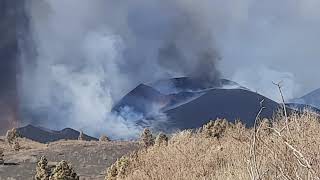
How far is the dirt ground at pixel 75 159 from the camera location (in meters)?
45.1

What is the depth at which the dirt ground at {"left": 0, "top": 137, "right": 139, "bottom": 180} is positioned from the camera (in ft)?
148

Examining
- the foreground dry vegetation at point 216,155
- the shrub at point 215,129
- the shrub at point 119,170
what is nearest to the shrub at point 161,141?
the foreground dry vegetation at point 216,155

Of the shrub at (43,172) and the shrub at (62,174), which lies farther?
the shrub at (43,172)

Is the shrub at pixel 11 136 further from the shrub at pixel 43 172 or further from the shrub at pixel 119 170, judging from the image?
the shrub at pixel 119 170

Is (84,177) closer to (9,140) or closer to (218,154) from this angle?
(218,154)

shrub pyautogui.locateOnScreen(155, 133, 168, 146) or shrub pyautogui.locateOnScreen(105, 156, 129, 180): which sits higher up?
shrub pyautogui.locateOnScreen(155, 133, 168, 146)

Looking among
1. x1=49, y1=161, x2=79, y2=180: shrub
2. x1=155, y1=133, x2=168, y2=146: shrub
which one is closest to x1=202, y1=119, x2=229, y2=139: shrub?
x1=155, y1=133, x2=168, y2=146: shrub

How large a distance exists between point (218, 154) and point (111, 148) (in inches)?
1471

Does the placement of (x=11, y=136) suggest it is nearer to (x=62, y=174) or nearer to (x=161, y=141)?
(x=62, y=174)

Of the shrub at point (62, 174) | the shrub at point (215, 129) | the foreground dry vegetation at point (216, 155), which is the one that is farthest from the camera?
the shrub at point (62, 174)

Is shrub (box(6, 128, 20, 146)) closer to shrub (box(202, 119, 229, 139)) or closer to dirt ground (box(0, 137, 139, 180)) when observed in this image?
dirt ground (box(0, 137, 139, 180))

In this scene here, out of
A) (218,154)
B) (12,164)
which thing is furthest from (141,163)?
(12,164)

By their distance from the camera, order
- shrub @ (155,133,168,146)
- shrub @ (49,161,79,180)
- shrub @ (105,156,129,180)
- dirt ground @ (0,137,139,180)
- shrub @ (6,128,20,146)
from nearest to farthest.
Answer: shrub @ (105,156,129,180)
shrub @ (155,133,168,146)
shrub @ (49,161,79,180)
dirt ground @ (0,137,139,180)
shrub @ (6,128,20,146)

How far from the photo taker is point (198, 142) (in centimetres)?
2423
